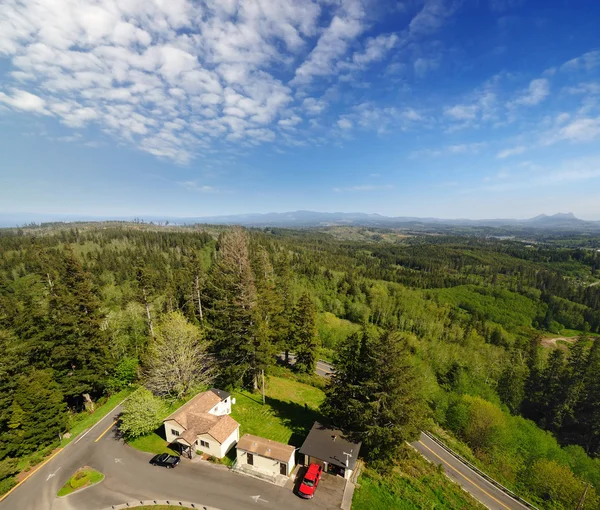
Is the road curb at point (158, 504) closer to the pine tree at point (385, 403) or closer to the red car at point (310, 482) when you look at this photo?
the red car at point (310, 482)

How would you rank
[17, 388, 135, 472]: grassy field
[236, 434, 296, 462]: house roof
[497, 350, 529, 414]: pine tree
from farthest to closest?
[497, 350, 529, 414]: pine tree → [17, 388, 135, 472]: grassy field → [236, 434, 296, 462]: house roof

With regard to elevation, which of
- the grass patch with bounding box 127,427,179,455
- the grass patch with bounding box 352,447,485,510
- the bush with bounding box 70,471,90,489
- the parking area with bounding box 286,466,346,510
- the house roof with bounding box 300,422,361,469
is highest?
the house roof with bounding box 300,422,361,469

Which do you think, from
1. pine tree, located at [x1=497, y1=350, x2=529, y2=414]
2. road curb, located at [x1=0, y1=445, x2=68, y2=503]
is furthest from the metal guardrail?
road curb, located at [x1=0, y1=445, x2=68, y2=503]

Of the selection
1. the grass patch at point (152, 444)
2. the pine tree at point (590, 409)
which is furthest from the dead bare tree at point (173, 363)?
the pine tree at point (590, 409)

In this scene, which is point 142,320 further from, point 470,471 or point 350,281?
point 350,281

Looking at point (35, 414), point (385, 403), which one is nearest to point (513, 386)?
point (385, 403)

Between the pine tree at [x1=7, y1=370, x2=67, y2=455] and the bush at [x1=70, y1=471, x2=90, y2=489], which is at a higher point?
the pine tree at [x1=7, y1=370, x2=67, y2=455]

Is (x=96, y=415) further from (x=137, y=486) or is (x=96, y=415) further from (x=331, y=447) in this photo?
(x=331, y=447)

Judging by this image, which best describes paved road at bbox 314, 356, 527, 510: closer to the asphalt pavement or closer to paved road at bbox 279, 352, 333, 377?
the asphalt pavement
